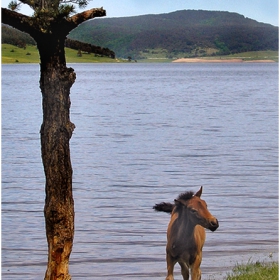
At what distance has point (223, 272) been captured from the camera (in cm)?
1103

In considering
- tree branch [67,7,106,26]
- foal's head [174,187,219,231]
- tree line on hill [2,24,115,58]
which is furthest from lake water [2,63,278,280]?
tree branch [67,7,106,26]

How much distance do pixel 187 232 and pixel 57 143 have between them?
181cm

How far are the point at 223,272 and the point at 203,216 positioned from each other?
10.2 feet

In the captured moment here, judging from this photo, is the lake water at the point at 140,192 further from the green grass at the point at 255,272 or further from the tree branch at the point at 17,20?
the tree branch at the point at 17,20

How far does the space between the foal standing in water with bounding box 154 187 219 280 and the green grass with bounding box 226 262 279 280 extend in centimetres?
106

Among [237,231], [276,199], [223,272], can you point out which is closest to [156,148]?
[276,199]

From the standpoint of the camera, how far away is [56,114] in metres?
8.18

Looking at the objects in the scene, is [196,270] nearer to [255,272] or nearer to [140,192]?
[255,272]

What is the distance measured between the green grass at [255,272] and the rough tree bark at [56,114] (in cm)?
251

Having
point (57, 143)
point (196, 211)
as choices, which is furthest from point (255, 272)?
point (57, 143)

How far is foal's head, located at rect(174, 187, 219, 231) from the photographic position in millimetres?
8141

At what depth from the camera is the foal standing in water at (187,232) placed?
8.28 meters

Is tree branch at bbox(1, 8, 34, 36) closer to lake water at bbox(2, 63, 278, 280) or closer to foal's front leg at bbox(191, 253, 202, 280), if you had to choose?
foal's front leg at bbox(191, 253, 202, 280)

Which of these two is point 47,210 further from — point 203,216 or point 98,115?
point 98,115
